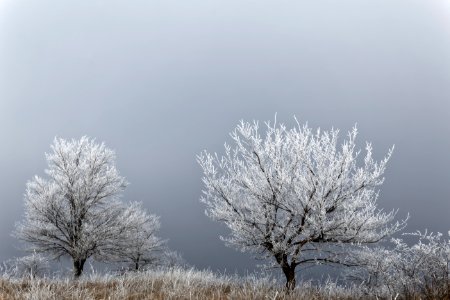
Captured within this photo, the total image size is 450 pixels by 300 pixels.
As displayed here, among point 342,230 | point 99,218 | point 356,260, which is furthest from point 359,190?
point 99,218

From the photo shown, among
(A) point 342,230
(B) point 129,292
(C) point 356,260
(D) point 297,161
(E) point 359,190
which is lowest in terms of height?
(B) point 129,292

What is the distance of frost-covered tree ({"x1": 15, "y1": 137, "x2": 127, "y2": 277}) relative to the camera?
71.1ft

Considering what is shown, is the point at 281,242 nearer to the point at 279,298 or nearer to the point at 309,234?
the point at 309,234

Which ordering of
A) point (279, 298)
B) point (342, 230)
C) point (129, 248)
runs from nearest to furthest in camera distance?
1. point (279, 298)
2. point (342, 230)
3. point (129, 248)

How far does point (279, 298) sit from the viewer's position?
275 inches

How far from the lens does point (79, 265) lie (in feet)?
74.2

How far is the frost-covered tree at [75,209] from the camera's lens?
21656 millimetres

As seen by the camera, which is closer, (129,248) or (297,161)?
(297,161)

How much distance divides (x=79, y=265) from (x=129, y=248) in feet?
10.2

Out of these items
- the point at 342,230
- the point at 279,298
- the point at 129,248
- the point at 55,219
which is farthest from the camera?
the point at 129,248

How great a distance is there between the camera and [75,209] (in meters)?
22.1

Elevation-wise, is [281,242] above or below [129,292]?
above

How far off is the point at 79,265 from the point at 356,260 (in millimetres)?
15900

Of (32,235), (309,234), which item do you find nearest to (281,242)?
(309,234)
